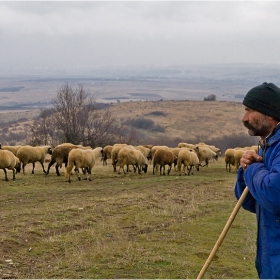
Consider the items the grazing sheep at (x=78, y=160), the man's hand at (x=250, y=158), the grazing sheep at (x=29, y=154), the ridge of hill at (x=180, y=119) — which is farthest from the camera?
the ridge of hill at (x=180, y=119)

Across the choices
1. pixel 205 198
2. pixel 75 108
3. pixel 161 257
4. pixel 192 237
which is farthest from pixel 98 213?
pixel 75 108

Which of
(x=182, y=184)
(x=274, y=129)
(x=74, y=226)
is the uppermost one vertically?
(x=274, y=129)

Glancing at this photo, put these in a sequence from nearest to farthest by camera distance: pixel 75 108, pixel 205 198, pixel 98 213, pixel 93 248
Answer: pixel 93 248, pixel 98 213, pixel 205 198, pixel 75 108

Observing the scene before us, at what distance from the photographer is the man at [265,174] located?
3.53m

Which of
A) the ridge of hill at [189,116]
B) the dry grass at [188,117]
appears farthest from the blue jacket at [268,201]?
the ridge of hill at [189,116]

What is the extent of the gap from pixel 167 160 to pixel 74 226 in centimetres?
1484

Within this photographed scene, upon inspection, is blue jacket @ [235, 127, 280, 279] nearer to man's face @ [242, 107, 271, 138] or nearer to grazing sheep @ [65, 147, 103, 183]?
man's face @ [242, 107, 271, 138]

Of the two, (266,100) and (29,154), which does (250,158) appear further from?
(29,154)

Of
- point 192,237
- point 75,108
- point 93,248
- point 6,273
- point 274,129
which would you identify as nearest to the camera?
point 274,129

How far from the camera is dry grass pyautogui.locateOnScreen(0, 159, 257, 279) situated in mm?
7738

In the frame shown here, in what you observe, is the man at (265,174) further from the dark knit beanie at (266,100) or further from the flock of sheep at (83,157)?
the flock of sheep at (83,157)

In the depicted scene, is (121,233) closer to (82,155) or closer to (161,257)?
(161,257)

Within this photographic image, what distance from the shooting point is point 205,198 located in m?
16.8

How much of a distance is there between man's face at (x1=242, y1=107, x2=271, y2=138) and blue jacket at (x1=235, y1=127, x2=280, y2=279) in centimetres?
12
